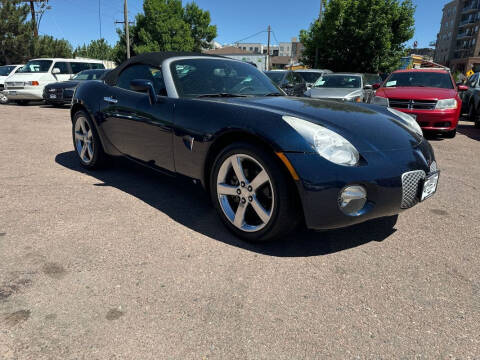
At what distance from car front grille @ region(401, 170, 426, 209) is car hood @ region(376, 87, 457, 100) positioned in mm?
5627

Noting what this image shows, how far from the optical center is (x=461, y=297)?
6.63 ft

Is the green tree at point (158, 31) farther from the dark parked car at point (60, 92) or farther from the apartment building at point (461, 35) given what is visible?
the apartment building at point (461, 35)

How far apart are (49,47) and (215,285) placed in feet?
128

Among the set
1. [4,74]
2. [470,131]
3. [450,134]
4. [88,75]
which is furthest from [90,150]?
[4,74]

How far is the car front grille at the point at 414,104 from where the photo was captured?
7.22 m

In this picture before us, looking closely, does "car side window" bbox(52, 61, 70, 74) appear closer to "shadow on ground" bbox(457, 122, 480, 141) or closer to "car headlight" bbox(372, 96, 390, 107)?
"car headlight" bbox(372, 96, 390, 107)

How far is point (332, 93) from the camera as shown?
8.51 metres

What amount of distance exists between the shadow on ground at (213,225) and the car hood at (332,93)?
217 inches

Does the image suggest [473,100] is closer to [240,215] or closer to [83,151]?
[240,215]

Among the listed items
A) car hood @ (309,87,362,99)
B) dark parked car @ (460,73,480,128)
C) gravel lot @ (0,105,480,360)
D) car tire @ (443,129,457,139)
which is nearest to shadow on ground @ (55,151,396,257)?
gravel lot @ (0,105,480,360)

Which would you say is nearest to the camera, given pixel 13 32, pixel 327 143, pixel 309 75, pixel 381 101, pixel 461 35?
pixel 327 143

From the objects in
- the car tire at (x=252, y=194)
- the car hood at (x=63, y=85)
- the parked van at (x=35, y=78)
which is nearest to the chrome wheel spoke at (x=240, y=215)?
the car tire at (x=252, y=194)

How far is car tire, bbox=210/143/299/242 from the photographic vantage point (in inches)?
92.2

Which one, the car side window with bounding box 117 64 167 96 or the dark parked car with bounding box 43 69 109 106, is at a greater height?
the car side window with bounding box 117 64 167 96
